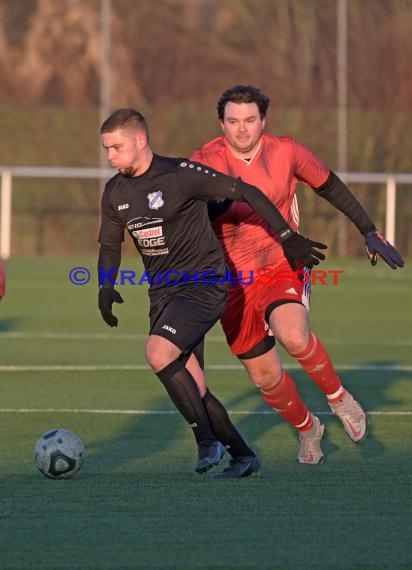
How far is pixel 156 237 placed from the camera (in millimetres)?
7410

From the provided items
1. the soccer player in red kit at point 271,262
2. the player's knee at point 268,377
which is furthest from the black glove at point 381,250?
the player's knee at point 268,377

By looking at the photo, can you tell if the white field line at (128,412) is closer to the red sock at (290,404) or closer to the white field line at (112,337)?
the red sock at (290,404)

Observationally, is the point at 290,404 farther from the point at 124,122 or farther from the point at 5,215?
the point at 5,215

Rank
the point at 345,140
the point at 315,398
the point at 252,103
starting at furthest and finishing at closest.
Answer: the point at 345,140 → the point at 315,398 → the point at 252,103

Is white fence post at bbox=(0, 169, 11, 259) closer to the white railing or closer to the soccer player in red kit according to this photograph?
the white railing

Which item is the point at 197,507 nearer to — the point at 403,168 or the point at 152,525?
the point at 152,525

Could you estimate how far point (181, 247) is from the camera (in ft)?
24.3

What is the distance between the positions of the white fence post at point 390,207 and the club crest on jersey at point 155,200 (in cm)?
2071

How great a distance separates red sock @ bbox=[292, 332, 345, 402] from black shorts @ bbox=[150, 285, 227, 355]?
0.68 metres

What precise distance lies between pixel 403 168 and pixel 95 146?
6113 millimetres

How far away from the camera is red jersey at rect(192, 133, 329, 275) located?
8.14 meters

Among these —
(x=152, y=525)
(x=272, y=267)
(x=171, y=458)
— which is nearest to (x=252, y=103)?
(x=272, y=267)

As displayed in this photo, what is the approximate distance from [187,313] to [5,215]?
21.2 metres

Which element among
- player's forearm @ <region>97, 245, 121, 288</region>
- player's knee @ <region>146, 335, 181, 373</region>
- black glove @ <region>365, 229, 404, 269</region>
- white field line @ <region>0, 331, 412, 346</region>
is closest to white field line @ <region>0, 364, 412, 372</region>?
white field line @ <region>0, 331, 412, 346</region>
